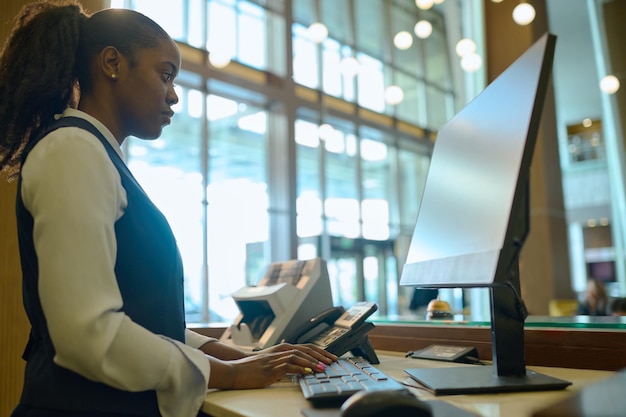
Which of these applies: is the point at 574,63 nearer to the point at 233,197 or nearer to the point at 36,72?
the point at 233,197

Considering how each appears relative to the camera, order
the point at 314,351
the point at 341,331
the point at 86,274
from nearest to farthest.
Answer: the point at 86,274 < the point at 314,351 < the point at 341,331

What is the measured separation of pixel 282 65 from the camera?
8523 mm

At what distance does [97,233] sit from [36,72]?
425 millimetres

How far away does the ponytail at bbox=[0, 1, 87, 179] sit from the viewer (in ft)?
3.49

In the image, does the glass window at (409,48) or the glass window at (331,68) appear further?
the glass window at (409,48)

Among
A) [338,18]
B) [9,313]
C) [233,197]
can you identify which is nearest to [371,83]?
[338,18]

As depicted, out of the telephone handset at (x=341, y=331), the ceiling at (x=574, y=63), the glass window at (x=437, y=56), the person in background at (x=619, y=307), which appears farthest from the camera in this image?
the glass window at (x=437, y=56)

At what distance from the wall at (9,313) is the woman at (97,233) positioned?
796 mm

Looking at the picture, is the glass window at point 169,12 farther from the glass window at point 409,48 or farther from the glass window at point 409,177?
the glass window at point 409,177

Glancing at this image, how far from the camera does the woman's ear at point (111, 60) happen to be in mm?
1064

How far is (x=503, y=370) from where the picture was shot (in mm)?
1044

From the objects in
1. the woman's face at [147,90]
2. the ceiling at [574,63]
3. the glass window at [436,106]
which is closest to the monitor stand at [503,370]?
the woman's face at [147,90]

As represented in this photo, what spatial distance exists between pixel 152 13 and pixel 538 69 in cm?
707

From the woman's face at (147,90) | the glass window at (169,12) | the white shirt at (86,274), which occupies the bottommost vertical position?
the white shirt at (86,274)
